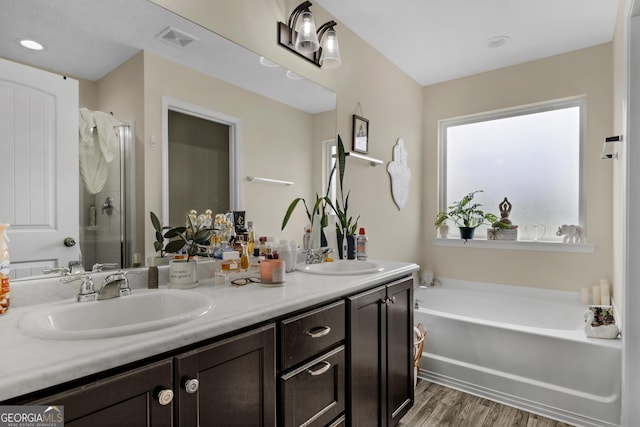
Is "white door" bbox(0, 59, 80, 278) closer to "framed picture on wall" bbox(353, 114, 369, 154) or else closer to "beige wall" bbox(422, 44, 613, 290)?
"framed picture on wall" bbox(353, 114, 369, 154)

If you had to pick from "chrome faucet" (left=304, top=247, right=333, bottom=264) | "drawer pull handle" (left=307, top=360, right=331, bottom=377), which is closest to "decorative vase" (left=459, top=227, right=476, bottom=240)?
"chrome faucet" (left=304, top=247, right=333, bottom=264)

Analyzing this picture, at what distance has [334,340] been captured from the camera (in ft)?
4.49

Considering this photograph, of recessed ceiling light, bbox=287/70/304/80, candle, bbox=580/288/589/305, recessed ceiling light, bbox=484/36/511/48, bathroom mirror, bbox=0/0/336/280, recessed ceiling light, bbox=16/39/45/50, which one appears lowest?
candle, bbox=580/288/589/305

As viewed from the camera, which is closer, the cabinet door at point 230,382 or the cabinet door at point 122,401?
the cabinet door at point 122,401

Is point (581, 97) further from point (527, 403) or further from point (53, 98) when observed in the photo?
point (53, 98)

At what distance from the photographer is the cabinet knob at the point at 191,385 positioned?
0.84m

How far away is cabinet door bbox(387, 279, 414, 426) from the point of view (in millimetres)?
1749

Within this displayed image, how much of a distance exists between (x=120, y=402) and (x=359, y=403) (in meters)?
1.07

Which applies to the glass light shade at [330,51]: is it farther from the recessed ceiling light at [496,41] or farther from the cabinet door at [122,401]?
the cabinet door at [122,401]

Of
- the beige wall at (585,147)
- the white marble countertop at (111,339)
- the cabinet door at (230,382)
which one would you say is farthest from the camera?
the beige wall at (585,147)

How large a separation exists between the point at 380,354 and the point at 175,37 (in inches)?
65.9

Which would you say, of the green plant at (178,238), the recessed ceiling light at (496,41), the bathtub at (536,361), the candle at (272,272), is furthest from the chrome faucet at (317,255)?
the recessed ceiling light at (496,41)

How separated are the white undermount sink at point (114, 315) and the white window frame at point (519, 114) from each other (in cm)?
292

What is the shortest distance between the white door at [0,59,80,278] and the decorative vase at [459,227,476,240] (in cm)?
301
